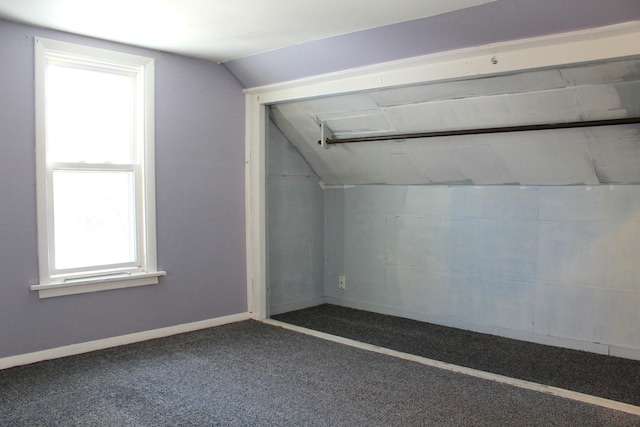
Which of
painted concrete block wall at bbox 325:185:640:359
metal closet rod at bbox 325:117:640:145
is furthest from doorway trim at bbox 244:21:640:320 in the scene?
painted concrete block wall at bbox 325:185:640:359

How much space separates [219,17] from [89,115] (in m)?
1.22

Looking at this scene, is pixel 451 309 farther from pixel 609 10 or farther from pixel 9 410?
pixel 9 410

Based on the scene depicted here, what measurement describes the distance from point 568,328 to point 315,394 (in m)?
2.06

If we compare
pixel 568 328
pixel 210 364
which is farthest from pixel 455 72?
pixel 210 364

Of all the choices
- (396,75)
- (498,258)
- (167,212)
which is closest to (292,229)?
(167,212)

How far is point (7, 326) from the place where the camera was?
10.9ft

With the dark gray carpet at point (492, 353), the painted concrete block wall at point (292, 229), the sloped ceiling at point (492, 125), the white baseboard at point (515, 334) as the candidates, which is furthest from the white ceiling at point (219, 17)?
the white baseboard at point (515, 334)

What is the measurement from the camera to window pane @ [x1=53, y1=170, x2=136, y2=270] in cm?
358

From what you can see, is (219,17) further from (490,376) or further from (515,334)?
(515,334)

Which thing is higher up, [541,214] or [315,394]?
[541,214]

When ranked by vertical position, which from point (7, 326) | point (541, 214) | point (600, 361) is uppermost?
point (541, 214)

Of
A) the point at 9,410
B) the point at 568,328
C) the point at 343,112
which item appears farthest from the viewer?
the point at 343,112

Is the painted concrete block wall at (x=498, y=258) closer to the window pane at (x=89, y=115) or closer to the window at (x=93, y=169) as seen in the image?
the window at (x=93, y=169)

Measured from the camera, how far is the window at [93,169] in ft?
11.4
